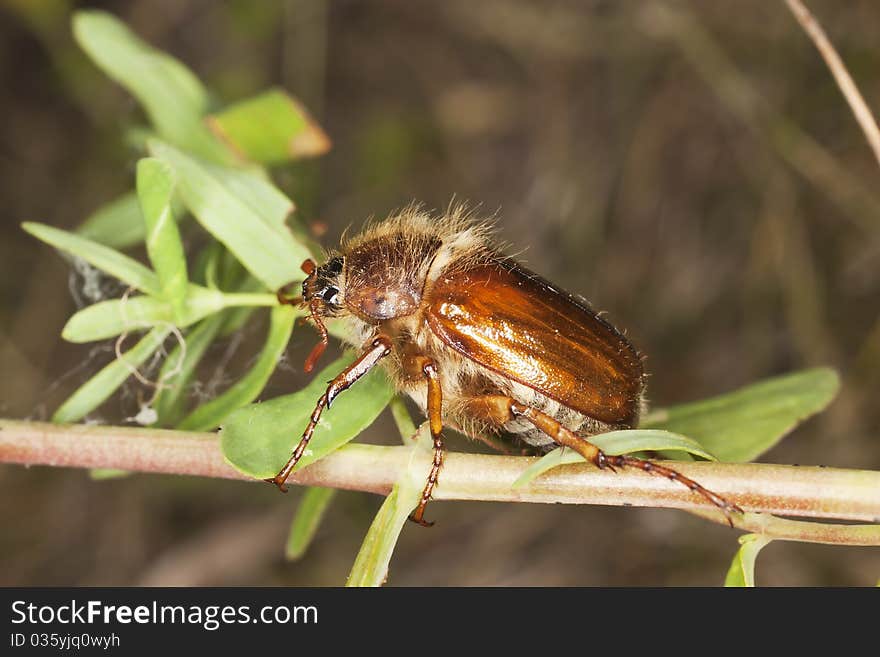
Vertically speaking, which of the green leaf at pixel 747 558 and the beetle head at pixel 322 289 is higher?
the beetle head at pixel 322 289

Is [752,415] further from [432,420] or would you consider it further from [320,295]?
[320,295]

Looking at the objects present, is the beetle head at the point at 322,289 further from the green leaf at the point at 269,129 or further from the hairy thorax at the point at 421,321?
the green leaf at the point at 269,129

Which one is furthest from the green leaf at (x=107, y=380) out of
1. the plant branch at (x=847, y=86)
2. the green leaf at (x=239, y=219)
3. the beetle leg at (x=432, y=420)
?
the plant branch at (x=847, y=86)

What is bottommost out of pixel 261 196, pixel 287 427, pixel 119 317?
pixel 287 427

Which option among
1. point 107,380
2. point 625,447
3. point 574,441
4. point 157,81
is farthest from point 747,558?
point 157,81

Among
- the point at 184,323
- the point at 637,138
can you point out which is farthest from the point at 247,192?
the point at 637,138
